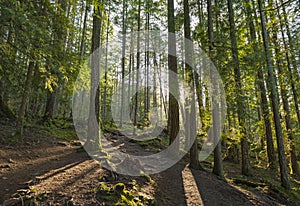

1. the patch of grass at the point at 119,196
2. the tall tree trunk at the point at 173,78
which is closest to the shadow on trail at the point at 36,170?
the patch of grass at the point at 119,196

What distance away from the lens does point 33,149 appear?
6.78 m

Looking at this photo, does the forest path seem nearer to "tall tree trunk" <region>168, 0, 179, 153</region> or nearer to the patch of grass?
the patch of grass

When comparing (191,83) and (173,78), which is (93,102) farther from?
(191,83)

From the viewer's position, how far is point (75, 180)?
4285 millimetres

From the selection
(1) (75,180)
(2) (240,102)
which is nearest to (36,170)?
(1) (75,180)

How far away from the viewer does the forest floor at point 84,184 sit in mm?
3477

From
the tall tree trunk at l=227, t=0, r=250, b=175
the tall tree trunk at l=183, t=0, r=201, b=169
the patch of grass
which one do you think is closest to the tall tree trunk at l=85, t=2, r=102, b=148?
the patch of grass

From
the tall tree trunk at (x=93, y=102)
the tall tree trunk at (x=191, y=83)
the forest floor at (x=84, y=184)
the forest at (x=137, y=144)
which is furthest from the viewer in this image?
the tall tree trunk at (x=191, y=83)

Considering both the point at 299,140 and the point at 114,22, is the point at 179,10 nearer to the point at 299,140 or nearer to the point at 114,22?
the point at 299,140

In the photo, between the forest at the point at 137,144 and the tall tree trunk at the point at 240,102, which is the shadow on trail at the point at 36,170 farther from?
the tall tree trunk at the point at 240,102

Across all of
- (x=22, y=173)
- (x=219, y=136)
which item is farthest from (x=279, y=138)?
(x=22, y=173)

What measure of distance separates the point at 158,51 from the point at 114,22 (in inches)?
211

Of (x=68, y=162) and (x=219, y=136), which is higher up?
(x=219, y=136)

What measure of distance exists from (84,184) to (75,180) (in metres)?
0.34
